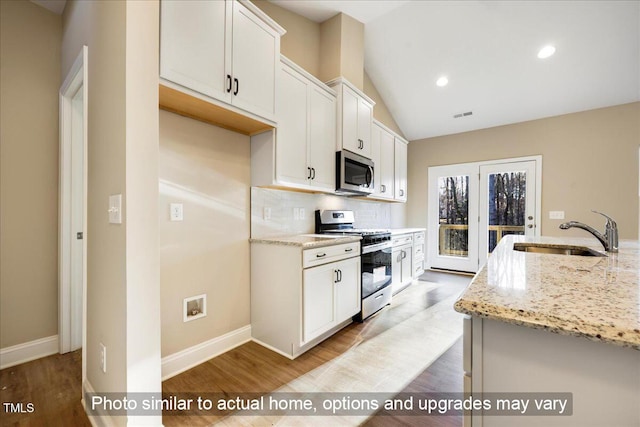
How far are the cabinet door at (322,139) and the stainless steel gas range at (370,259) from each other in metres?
0.52

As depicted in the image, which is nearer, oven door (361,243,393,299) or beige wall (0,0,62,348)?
beige wall (0,0,62,348)

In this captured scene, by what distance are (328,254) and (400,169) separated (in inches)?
110

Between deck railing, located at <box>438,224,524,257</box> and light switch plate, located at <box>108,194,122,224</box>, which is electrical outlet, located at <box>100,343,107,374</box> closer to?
light switch plate, located at <box>108,194,122,224</box>

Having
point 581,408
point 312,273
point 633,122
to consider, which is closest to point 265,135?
point 312,273

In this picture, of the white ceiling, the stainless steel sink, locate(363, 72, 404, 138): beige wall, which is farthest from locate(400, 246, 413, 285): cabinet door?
the white ceiling

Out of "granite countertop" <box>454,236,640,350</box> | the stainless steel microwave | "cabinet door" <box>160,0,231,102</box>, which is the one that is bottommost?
"granite countertop" <box>454,236,640,350</box>

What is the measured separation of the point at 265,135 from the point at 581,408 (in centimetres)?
225

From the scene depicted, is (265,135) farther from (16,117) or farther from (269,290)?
(16,117)

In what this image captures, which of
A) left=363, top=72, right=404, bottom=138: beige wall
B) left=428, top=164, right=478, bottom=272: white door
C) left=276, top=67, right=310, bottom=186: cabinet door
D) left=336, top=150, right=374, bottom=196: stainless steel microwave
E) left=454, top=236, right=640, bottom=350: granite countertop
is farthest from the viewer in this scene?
left=428, top=164, right=478, bottom=272: white door

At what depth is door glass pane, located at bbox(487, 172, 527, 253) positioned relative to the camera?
14.7ft

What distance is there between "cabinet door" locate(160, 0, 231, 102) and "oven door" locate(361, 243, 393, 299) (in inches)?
77.4

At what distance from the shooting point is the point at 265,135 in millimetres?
2270

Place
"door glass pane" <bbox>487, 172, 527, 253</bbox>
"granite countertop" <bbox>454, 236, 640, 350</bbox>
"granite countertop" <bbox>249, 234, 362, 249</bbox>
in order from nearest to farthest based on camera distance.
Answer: "granite countertop" <bbox>454, 236, 640, 350</bbox> → "granite countertop" <bbox>249, 234, 362, 249</bbox> → "door glass pane" <bbox>487, 172, 527, 253</bbox>

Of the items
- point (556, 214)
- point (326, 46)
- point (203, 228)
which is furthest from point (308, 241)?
point (556, 214)
